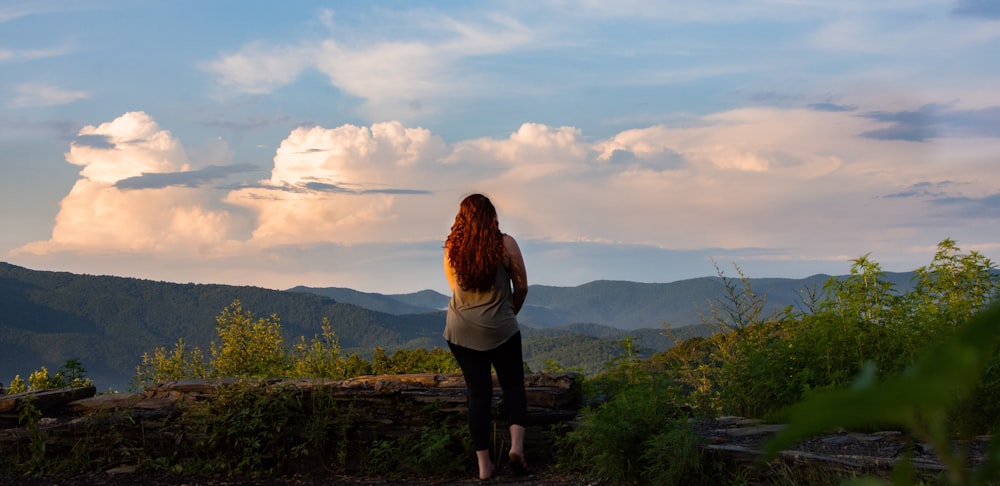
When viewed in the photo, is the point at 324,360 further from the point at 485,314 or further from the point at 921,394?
the point at 921,394

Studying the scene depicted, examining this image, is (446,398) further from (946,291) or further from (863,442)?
(946,291)

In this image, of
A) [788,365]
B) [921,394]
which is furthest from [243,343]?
[921,394]

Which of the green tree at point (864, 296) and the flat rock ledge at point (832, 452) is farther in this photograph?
the green tree at point (864, 296)

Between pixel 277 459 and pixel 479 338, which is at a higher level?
pixel 479 338

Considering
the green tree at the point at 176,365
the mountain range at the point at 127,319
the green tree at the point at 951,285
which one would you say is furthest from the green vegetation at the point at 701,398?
the mountain range at the point at 127,319

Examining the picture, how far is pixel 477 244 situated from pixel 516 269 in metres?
0.44

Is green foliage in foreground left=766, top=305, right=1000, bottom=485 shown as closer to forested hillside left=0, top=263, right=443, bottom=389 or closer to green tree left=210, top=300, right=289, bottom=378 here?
green tree left=210, top=300, right=289, bottom=378

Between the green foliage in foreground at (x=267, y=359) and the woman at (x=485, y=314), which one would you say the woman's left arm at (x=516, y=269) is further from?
the green foliage in foreground at (x=267, y=359)

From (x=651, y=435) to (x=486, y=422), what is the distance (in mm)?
1672

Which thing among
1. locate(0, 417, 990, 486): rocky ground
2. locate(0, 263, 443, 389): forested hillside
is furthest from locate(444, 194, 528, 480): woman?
locate(0, 263, 443, 389): forested hillside

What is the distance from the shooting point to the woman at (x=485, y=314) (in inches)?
286

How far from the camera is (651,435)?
21.1 feet

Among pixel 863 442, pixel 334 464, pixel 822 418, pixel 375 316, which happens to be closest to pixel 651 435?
pixel 863 442

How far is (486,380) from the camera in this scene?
759cm
